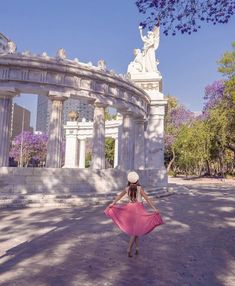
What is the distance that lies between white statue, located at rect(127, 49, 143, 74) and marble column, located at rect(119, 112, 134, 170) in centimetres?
534

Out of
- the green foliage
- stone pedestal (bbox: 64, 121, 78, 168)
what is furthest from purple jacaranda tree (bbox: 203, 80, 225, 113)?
stone pedestal (bbox: 64, 121, 78, 168)

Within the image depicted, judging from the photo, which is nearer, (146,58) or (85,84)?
(85,84)

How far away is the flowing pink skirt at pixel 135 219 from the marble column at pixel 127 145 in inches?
621

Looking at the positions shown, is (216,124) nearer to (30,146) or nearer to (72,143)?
(72,143)

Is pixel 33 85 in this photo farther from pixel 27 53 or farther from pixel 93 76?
pixel 93 76

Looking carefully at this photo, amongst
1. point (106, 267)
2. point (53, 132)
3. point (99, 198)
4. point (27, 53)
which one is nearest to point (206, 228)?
point (106, 267)

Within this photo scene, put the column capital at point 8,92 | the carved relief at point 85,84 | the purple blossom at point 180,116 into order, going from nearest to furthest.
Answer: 1. the column capital at point 8,92
2. the carved relief at point 85,84
3. the purple blossom at point 180,116

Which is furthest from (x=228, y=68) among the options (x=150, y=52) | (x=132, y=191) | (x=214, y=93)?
(x=132, y=191)

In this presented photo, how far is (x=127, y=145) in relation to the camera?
23031 mm

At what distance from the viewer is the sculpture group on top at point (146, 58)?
87.6 ft

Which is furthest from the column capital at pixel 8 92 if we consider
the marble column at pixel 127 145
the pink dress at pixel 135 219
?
the pink dress at pixel 135 219

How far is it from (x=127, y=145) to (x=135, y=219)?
636 inches

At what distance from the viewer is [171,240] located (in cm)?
878

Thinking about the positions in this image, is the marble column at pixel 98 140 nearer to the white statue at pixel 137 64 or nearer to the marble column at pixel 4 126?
the marble column at pixel 4 126
